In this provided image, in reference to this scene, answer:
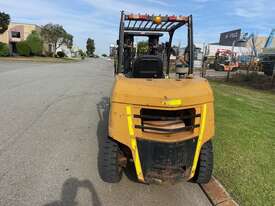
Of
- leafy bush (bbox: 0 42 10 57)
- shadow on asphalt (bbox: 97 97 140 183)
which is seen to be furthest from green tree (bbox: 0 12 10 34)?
shadow on asphalt (bbox: 97 97 140 183)

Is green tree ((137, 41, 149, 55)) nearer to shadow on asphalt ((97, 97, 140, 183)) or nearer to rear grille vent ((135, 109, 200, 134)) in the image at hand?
shadow on asphalt ((97, 97, 140, 183))

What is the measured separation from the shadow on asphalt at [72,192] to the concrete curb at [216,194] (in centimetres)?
140

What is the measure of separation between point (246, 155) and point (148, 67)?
2271 mm

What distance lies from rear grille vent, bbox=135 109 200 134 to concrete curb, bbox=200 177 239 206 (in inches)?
36.0

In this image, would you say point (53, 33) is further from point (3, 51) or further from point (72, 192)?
point (72, 192)

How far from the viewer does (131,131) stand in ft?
12.1

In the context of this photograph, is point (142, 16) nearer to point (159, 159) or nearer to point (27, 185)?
point (159, 159)

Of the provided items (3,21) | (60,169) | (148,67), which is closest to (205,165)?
(148,67)

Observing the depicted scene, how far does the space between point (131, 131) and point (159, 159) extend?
467 mm

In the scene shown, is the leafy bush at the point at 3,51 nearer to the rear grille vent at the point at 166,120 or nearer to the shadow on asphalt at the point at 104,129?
the shadow on asphalt at the point at 104,129

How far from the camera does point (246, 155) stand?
5.21 metres

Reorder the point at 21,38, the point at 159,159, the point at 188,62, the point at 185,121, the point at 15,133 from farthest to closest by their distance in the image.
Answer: the point at 21,38, the point at 15,133, the point at 188,62, the point at 185,121, the point at 159,159

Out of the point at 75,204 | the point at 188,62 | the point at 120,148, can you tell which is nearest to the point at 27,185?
the point at 75,204

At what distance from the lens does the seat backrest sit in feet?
15.0
